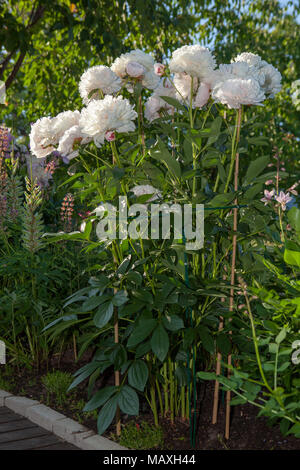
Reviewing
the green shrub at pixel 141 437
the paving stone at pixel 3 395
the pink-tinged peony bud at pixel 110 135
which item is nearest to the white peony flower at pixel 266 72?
the pink-tinged peony bud at pixel 110 135

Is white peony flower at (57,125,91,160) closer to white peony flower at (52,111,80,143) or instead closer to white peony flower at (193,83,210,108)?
white peony flower at (52,111,80,143)

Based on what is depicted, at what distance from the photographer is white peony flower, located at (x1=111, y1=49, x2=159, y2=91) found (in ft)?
7.09

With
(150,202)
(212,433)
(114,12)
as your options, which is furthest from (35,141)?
(114,12)

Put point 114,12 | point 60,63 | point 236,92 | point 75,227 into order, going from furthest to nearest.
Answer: point 60,63 < point 114,12 < point 75,227 < point 236,92

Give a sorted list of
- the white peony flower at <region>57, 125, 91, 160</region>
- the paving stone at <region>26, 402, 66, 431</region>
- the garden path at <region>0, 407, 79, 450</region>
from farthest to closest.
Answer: the paving stone at <region>26, 402, 66, 431</region> < the garden path at <region>0, 407, 79, 450</region> < the white peony flower at <region>57, 125, 91, 160</region>

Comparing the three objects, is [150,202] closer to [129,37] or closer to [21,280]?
[21,280]

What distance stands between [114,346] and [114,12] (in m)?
6.32

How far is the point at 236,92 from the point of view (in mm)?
1896

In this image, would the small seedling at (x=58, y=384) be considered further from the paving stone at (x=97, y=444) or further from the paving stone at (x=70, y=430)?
the paving stone at (x=97, y=444)

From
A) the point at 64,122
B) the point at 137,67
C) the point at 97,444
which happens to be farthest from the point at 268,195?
the point at 97,444

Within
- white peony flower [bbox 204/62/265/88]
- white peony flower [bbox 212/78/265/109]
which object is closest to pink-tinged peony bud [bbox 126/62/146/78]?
white peony flower [bbox 204/62/265/88]

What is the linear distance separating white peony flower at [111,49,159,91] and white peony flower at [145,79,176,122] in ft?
0.20

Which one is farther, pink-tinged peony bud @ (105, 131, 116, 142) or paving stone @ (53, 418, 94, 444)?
paving stone @ (53, 418, 94, 444)

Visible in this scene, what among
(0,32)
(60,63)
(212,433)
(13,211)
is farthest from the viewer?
(60,63)
